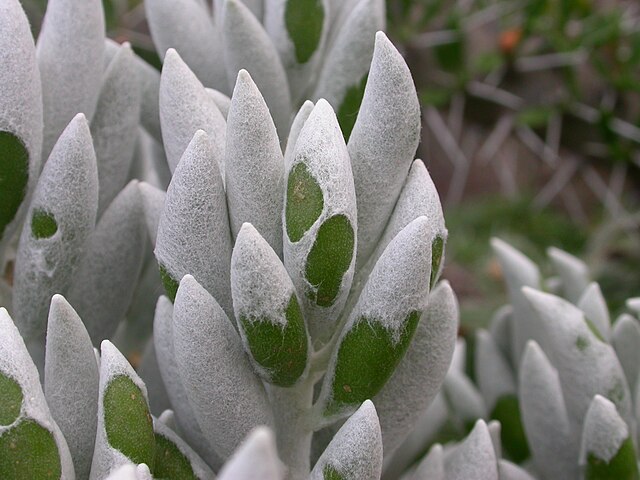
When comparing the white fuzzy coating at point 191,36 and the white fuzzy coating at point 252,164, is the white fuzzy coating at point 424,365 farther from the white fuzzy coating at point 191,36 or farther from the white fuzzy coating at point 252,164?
the white fuzzy coating at point 191,36

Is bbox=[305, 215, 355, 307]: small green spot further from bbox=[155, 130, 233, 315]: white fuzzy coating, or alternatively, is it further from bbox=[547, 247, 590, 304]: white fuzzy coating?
bbox=[547, 247, 590, 304]: white fuzzy coating

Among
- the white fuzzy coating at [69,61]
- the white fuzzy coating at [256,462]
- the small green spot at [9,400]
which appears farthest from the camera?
the white fuzzy coating at [69,61]

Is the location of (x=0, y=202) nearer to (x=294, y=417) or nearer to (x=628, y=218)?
(x=294, y=417)

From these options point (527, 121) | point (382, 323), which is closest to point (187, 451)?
point (382, 323)

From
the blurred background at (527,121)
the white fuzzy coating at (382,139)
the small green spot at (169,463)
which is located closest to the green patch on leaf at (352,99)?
the white fuzzy coating at (382,139)

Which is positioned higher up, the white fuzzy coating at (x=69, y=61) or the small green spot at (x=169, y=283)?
the white fuzzy coating at (x=69, y=61)

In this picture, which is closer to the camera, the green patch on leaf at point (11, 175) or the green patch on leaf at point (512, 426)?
the green patch on leaf at point (11, 175)

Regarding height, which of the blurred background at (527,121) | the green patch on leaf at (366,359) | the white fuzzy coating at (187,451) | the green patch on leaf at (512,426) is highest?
the green patch on leaf at (366,359)
